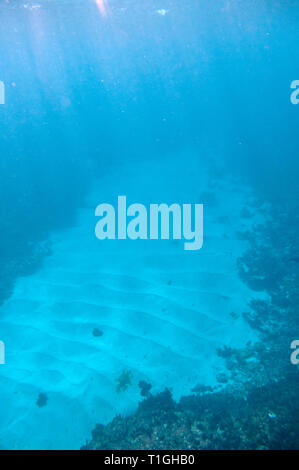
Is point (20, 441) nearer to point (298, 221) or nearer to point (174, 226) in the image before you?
point (174, 226)

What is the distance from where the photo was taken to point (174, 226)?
14445 millimetres

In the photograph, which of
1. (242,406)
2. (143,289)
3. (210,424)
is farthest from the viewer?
(143,289)

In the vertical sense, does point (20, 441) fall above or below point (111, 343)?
below

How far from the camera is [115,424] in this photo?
5.62m

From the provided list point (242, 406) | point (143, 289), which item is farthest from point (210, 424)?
point (143, 289)

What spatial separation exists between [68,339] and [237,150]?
989 inches

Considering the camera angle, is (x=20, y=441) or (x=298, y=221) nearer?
(x=20, y=441)

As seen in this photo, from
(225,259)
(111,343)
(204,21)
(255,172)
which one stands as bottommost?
(111,343)

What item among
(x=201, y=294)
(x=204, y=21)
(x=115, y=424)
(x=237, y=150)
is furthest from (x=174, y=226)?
(x=204, y=21)

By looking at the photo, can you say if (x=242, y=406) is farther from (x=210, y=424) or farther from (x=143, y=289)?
(x=143, y=289)

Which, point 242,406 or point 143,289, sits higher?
point 143,289

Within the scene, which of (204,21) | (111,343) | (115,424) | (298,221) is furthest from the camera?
(204,21)

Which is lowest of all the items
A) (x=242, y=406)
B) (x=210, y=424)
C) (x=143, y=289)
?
(x=210, y=424)
